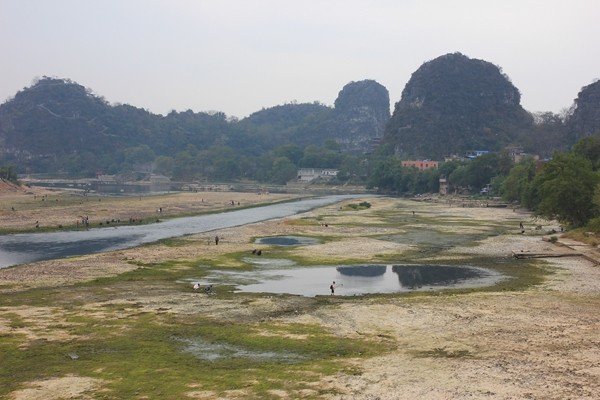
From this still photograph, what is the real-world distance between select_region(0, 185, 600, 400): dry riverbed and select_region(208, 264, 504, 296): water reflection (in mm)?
3300

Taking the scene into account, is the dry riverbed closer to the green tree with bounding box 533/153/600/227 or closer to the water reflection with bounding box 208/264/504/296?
the water reflection with bounding box 208/264/504/296

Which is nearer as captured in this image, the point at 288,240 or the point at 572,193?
the point at 572,193

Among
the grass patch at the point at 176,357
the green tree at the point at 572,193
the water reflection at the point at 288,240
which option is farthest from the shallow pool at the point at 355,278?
the green tree at the point at 572,193

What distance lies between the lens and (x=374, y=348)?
2552 centimetres

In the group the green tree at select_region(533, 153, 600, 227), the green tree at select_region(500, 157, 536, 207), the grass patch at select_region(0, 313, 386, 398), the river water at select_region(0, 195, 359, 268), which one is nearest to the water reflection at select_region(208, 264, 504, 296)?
the grass patch at select_region(0, 313, 386, 398)

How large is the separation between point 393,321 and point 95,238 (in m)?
50.8

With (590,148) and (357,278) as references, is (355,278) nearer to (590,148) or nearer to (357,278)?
(357,278)

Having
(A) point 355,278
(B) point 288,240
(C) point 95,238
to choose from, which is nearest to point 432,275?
(A) point 355,278

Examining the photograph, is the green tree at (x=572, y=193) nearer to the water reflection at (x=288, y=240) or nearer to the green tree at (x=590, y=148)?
the green tree at (x=590, y=148)

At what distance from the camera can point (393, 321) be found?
30312mm

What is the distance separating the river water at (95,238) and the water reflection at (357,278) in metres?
21.3

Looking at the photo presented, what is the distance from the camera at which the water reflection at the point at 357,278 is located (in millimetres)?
40938

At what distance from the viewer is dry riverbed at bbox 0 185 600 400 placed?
2044cm

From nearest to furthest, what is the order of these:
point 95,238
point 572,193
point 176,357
→ point 176,357 < point 572,193 < point 95,238
